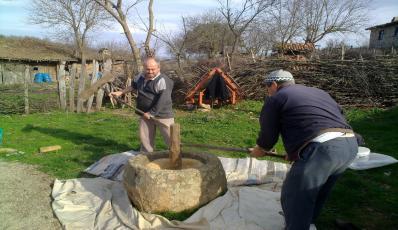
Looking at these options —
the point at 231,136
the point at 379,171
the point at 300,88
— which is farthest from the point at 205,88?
the point at 300,88

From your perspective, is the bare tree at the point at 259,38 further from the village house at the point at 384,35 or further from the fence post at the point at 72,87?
the fence post at the point at 72,87

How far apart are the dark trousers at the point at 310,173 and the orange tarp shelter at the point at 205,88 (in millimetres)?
8316

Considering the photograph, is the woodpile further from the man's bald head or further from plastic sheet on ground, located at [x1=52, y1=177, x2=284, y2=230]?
plastic sheet on ground, located at [x1=52, y1=177, x2=284, y2=230]

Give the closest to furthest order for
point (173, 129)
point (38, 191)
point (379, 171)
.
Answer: point (173, 129)
point (38, 191)
point (379, 171)

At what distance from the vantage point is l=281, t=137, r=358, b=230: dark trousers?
275 cm

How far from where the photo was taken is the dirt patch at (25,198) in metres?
3.73

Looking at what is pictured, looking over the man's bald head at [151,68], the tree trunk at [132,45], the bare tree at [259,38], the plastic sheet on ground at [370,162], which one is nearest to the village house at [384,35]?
the bare tree at [259,38]

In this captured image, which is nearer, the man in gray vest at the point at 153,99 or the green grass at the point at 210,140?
the green grass at the point at 210,140

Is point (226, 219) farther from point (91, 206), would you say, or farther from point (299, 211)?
point (91, 206)

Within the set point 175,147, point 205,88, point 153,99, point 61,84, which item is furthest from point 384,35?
point 175,147

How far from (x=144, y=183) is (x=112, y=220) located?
0.51 metres

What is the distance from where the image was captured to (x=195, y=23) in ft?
88.8

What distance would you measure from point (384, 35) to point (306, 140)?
38578 millimetres

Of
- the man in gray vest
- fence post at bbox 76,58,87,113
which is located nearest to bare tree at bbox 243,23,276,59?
fence post at bbox 76,58,87,113
